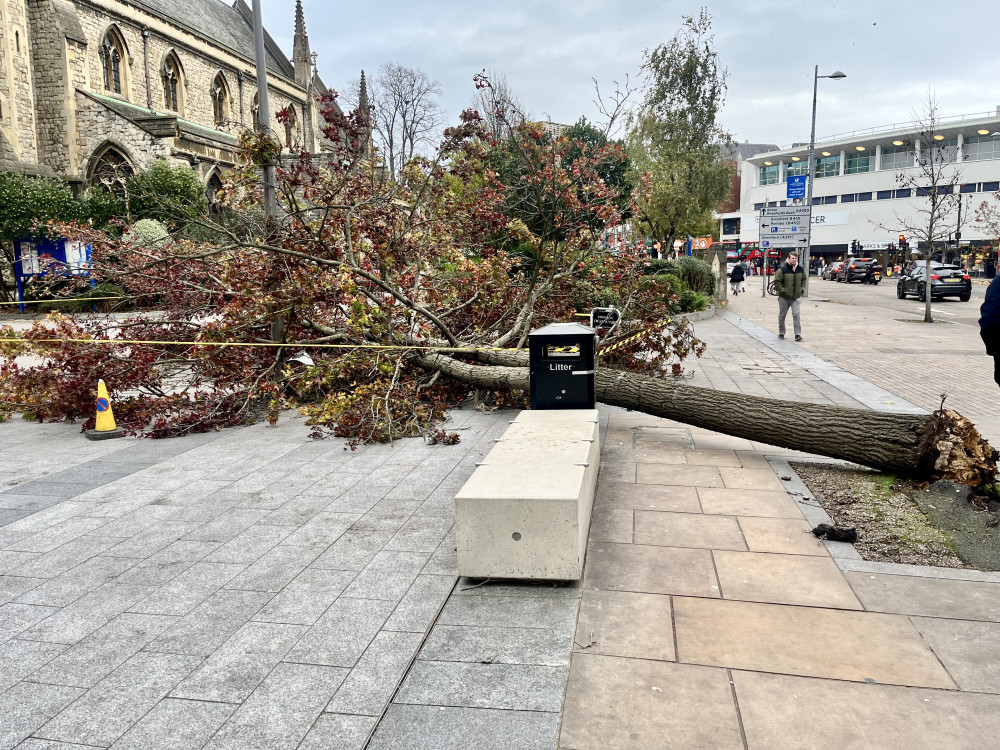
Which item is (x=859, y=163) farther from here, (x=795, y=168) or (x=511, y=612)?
(x=511, y=612)

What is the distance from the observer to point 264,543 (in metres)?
4.71

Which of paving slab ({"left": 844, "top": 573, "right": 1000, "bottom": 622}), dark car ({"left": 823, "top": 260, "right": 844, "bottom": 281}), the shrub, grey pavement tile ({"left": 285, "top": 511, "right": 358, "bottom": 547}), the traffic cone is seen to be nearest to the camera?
paving slab ({"left": 844, "top": 573, "right": 1000, "bottom": 622})

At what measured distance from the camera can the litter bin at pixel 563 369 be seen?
6.41 meters

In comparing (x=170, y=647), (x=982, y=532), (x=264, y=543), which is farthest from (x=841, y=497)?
(x=170, y=647)

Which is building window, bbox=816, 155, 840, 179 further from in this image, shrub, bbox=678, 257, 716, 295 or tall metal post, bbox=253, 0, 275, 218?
tall metal post, bbox=253, 0, 275, 218

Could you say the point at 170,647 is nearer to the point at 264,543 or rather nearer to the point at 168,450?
the point at 264,543

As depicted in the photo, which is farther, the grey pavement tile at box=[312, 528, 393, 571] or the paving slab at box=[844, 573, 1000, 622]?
the grey pavement tile at box=[312, 528, 393, 571]

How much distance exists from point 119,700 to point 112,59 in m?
36.7

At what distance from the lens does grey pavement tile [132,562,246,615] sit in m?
3.81

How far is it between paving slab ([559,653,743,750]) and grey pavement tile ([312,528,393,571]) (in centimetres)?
163

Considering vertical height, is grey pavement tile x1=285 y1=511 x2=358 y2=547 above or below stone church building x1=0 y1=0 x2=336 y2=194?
below

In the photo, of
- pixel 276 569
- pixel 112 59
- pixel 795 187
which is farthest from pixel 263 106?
pixel 112 59

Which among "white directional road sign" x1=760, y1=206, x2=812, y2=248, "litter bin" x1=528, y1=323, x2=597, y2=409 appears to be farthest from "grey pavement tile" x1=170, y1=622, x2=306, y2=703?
"white directional road sign" x1=760, y1=206, x2=812, y2=248

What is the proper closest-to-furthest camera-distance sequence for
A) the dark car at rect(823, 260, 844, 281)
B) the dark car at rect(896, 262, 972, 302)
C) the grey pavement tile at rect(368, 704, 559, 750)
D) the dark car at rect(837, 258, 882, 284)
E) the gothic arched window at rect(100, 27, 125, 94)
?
the grey pavement tile at rect(368, 704, 559, 750), the dark car at rect(896, 262, 972, 302), the gothic arched window at rect(100, 27, 125, 94), the dark car at rect(837, 258, 882, 284), the dark car at rect(823, 260, 844, 281)
